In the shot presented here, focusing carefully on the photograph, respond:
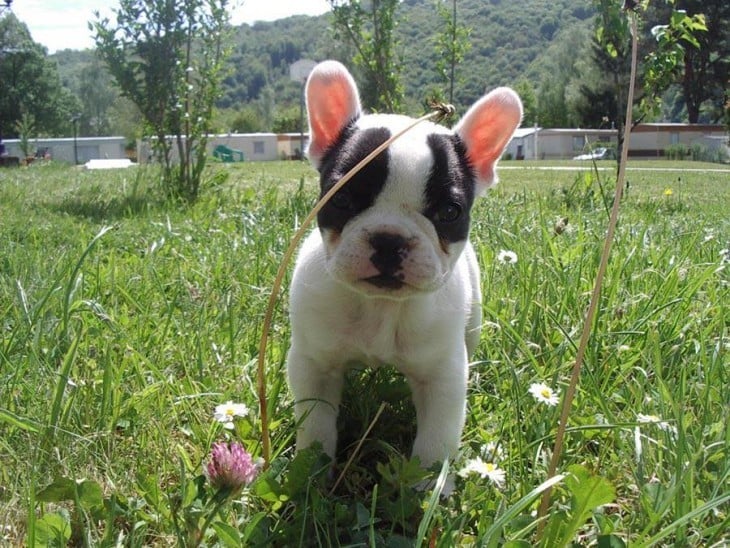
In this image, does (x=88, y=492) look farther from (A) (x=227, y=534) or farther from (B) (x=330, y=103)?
(B) (x=330, y=103)

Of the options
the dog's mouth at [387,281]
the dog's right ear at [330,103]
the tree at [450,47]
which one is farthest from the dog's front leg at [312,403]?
the tree at [450,47]

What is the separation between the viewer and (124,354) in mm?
2191

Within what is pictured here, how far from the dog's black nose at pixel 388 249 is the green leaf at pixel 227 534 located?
65 centimetres

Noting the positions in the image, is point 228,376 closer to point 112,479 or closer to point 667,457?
point 112,479

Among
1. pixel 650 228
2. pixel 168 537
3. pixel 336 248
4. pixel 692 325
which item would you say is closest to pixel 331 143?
pixel 336 248

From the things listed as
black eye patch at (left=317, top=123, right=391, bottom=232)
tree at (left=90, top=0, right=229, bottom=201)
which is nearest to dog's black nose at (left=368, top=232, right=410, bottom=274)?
black eye patch at (left=317, top=123, right=391, bottom=232)

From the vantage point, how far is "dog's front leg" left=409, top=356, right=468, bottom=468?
174 cm

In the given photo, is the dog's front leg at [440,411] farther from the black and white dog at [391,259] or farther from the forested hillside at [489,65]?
the forested hillside at [489,65]

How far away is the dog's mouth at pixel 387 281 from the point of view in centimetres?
162

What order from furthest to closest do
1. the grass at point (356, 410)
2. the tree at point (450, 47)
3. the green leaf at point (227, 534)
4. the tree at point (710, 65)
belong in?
the tree at point (710, 65)
the tree at point (450, 47)
the grass at point (356, 410)
the green leaf at point (227, 534)

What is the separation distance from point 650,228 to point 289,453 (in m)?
3.08

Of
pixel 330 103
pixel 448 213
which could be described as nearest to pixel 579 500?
pixel 448 213

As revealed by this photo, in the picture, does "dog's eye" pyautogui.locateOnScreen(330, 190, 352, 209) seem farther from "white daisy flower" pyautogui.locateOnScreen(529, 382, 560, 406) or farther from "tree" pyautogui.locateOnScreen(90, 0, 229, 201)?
"tree" pyautogui.locateOnScreen(90, 0, 229, 201)

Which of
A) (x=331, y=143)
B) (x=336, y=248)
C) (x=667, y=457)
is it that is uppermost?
(x=331, y=143)
